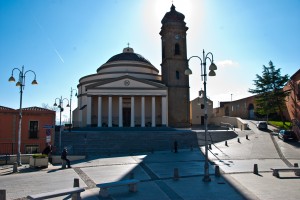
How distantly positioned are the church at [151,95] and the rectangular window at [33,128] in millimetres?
14498

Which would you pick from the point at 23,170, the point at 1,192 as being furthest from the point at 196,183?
the point at 23,170

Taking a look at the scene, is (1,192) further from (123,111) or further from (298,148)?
(123,111)

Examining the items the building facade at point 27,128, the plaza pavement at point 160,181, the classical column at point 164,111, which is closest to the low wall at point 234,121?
the classical column at point 164,111

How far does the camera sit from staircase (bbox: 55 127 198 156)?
2777cm

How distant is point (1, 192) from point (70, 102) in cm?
2974

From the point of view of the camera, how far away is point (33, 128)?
2762 cm

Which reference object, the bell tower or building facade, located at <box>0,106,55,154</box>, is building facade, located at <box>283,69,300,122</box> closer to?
the bell tower

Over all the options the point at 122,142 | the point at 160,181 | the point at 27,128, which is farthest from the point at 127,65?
the point at 160,181

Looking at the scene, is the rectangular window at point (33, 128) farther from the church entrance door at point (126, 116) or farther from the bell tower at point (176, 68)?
the bell tower at point (176, 68)

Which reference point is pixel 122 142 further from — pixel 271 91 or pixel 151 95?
pixel 271 91

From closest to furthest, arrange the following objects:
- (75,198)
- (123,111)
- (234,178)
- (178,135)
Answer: (75,198) < (234,178) < (178,135) < (123,111)

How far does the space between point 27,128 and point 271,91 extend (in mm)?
34176

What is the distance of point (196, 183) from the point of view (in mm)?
13008

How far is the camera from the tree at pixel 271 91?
1618 inches
